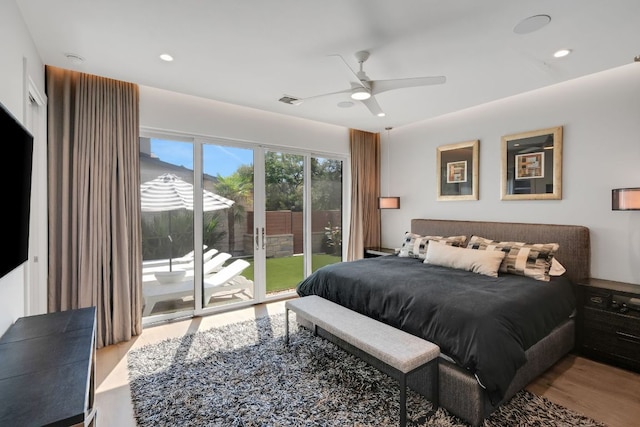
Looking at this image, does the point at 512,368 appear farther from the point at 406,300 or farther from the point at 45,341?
the point at 45,341

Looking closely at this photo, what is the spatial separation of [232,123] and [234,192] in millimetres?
950

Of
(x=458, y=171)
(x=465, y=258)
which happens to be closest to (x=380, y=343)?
(x=465, y=258)

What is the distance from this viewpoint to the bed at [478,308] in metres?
2.02

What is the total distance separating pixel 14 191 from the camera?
5.60 ft

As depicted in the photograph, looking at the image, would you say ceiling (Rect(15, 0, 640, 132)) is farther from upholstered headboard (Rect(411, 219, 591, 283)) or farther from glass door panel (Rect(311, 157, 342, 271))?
glass door panel (Rect(311, 157, 342, 271))

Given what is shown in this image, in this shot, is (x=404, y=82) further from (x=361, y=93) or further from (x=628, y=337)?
(x=628, y=337)

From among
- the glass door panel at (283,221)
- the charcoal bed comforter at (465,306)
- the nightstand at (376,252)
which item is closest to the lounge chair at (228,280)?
the glass door panel at (283,221)

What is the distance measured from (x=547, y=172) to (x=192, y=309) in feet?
15.5

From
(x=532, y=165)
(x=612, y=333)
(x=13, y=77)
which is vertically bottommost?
(x=612, y=333)

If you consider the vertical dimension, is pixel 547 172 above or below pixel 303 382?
above

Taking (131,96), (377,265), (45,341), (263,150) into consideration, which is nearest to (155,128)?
(131,96)

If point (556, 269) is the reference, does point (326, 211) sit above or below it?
above

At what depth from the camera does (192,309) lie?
4.13 meters

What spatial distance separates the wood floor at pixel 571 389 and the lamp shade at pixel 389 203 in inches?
115
